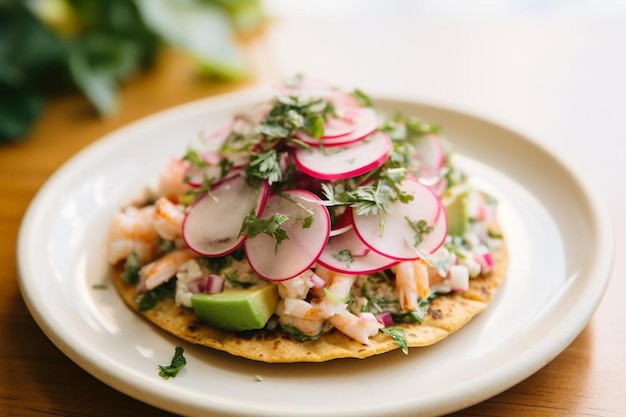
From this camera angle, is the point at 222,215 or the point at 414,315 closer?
the point at 414,315

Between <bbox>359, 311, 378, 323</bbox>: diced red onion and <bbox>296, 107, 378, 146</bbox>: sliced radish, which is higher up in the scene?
<bbox>296, 107, 378, 146</bbox>: sliced radish

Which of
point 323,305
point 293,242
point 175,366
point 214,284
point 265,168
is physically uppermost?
point 265,168

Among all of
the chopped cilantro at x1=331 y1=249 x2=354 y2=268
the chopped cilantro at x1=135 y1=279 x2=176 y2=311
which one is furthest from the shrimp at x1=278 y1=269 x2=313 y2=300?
the chopped cilantro at x1=135 y1=279 x2=176 y2=311

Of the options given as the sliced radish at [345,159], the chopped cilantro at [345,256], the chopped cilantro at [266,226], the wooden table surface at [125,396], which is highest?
the sliced radish at [345,159]

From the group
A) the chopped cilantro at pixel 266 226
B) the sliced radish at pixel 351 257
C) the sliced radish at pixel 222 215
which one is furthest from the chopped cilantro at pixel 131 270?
the sliced radish at pixel 351 257

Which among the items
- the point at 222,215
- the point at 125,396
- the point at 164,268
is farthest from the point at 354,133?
the point at 125,396

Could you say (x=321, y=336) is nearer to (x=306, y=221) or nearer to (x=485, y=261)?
(x=306, y=221)

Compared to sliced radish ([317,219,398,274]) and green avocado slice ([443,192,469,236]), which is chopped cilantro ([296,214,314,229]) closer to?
sliced radish ([317,219,398,274])

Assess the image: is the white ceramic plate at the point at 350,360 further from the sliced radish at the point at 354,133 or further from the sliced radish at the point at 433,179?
the sliced radish at the point at 354,133
